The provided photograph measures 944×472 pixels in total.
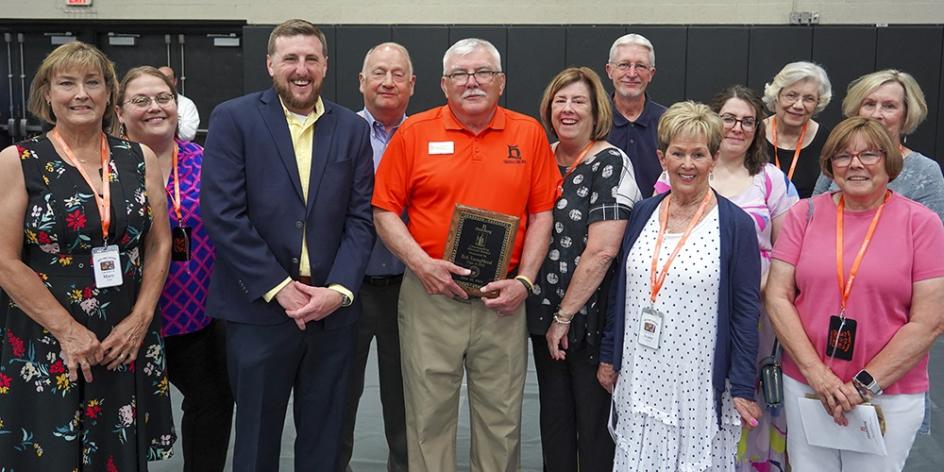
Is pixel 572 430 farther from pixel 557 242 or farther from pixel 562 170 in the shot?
pixel 562 170

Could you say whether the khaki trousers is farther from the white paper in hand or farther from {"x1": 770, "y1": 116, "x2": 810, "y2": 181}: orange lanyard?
{"x1": 770, "y1": 116, "x2": 810, "y2": 181}: orange lanyard

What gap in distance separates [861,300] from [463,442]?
6.80ft

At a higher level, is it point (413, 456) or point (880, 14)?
point (880, 14)

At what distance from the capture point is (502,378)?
9.07 feet

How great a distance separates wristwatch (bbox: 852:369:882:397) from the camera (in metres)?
2.25

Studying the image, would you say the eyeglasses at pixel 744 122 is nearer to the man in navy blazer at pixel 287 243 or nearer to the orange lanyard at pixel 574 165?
the orange lanyard at pixel 574 165

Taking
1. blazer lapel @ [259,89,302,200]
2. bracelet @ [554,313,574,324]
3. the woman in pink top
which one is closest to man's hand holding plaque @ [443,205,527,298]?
bracelet @ [554,313,574,324]

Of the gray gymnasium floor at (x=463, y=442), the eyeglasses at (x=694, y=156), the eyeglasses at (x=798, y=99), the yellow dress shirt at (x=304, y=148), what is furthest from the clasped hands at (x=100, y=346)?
the eyeglasses at (x=798, y=99)

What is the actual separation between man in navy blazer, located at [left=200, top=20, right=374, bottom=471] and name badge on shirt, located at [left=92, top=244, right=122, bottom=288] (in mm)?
295

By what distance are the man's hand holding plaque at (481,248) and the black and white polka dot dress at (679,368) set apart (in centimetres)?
43

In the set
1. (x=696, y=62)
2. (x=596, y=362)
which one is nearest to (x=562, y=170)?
(x=596, y=362)

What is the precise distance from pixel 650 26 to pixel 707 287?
20.6 feet

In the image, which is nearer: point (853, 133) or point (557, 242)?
point (853, 133)

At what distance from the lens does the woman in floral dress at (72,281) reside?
2.27 m
